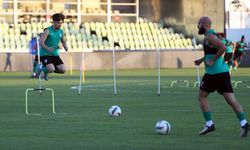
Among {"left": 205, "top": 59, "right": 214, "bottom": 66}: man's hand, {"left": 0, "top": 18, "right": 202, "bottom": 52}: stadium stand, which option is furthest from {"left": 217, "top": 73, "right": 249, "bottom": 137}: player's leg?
{"left": 0, "top": 18, "right": 202, "bottom": 52}: stadium stand

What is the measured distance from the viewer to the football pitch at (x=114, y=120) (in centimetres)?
1505

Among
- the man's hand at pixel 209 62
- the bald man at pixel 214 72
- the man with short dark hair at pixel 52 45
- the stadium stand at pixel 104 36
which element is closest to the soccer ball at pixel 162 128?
the bald man at pixel 214 72

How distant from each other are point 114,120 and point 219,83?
12.7ft

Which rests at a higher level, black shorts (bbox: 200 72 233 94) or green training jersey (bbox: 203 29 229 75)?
green training jersey (bbox: 203 29 229 75)

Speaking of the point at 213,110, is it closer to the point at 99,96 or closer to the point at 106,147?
the point at 99,96

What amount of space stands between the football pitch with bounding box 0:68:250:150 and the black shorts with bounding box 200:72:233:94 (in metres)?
0.82

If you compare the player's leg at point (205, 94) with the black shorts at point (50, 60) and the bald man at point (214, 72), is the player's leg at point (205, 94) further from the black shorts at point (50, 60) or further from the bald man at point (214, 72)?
the black shorts at point (50, 60)

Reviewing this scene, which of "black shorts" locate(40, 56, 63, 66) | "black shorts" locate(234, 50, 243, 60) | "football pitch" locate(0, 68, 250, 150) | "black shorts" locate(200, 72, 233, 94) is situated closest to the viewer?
"football pitch" locate(0, 68, 250, 150)

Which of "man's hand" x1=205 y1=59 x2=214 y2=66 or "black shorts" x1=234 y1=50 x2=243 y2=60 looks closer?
"man's hand" x1=205 y1=59 x2=214 y2=66

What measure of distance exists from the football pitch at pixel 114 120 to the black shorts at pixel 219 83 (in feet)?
2.69

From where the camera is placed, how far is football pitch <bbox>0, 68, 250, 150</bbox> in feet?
49.4

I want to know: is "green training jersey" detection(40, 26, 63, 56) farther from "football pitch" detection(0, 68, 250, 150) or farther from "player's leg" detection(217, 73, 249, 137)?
"player's leg" detection(217, 73, 249, 137)

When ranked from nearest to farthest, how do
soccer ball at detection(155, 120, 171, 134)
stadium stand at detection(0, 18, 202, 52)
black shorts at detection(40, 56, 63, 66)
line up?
soccer ball at detection(155, 120, 171, 134), black shorts at detection(40, 56, 63, 66), stadium stand at detection(0, 18, 202, 52)

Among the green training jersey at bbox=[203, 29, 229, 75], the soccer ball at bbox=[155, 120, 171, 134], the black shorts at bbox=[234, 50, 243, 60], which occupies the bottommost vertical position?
the black shorts at bbox=[234, 50, 243, 60]
